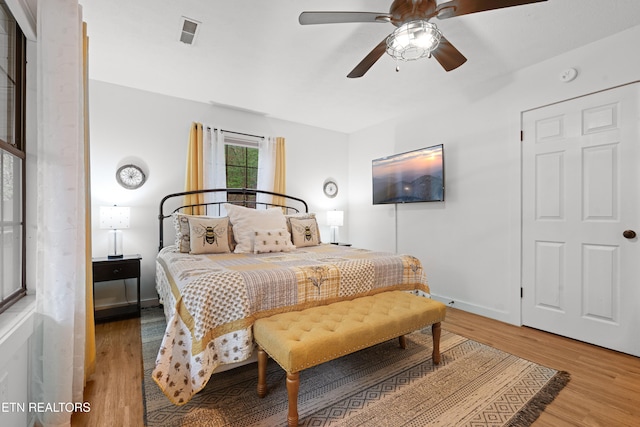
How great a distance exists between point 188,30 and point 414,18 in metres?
1.71

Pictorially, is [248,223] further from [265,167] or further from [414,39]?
[414,39]

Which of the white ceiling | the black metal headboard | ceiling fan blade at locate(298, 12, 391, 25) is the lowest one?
the black metal headboard

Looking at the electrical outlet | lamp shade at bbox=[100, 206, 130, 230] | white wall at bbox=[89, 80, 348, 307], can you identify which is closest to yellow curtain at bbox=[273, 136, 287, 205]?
white wall at bbox=[89, 80, 348, 307]

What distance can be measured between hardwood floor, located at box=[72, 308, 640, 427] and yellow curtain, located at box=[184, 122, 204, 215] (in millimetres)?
1468

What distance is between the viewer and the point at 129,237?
325 centimetres

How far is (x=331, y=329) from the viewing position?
5.20ft

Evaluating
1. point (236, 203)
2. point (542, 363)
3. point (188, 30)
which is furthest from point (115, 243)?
point (542, 363)

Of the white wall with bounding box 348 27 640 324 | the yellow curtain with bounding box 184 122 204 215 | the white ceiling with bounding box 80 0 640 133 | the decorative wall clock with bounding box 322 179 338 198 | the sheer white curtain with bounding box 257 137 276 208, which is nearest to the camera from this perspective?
the white ceiling with bounding box 80 0 640 133

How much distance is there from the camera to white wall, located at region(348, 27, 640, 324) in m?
2.43

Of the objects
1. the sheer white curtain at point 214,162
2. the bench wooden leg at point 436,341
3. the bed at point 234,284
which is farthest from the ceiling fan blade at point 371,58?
the sheer white curtain at point 214,162

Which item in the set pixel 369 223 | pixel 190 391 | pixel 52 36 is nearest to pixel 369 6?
pixel 52 36

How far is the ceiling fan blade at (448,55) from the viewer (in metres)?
1.87

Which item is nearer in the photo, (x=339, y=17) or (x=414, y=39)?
(x=339, y=17)

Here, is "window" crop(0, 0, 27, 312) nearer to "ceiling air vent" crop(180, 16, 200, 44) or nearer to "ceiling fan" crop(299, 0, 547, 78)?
"ceiling air vent" crop(180, 16, 200, 44)
